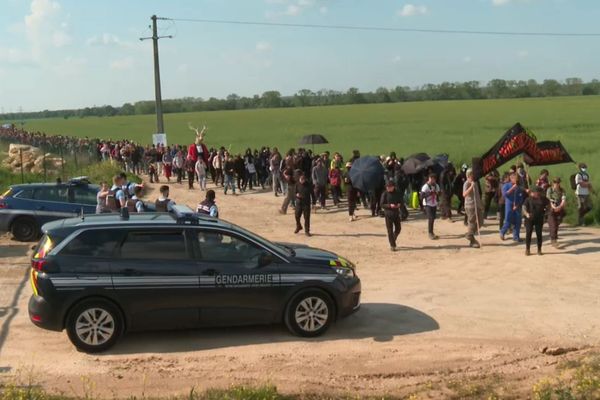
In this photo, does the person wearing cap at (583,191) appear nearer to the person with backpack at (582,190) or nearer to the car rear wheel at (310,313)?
the person with backpack at (582,190)

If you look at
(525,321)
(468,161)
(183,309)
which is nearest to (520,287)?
(525,321)

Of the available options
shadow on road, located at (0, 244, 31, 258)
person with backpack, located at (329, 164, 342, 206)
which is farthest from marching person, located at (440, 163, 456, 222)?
shadow on road, located at (0, 244, 31, 258)

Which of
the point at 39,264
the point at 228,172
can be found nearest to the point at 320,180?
the point at 228,172

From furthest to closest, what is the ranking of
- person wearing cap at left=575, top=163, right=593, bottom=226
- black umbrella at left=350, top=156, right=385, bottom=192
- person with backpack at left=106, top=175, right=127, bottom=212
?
black umbrella at left=350, top=156, right=385, bottom=192 → person wearing cap at left=575, top=163, right=593, bottom=226 → person with backpack at left=106, top=175, right=127, bottom=212

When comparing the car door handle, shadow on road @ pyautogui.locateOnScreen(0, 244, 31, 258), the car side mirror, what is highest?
the car side mirror

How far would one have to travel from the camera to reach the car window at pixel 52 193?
15445 millimetres

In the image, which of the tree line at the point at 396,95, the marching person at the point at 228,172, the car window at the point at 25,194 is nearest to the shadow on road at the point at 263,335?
the car window at the point at 25,194

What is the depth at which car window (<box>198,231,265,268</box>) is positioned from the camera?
819cm

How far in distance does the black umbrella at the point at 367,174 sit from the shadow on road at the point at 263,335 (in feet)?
27.0

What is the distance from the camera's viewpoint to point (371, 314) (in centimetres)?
938

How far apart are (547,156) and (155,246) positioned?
10.3m

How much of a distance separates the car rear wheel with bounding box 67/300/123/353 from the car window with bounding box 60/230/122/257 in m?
0.57

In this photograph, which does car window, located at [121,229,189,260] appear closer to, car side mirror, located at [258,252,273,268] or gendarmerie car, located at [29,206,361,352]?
gendarmerie car, located at [29,206,361,352]

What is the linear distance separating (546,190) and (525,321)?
6433 mm
